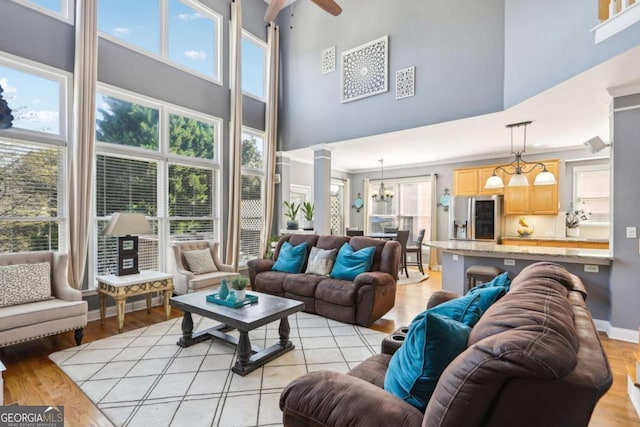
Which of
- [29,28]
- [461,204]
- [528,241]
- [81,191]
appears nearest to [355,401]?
[81,191]

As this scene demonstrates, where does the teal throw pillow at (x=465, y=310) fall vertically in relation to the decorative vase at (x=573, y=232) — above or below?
below

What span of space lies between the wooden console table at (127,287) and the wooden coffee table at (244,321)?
81 cm

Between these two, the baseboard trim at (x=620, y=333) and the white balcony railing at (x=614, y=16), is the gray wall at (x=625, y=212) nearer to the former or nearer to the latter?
the baseboard trim at (x=620, y=333)

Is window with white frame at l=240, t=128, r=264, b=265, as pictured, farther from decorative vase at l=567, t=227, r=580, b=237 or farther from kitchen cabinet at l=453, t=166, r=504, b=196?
decorative vase at l=567, t=227, r=580, b=237

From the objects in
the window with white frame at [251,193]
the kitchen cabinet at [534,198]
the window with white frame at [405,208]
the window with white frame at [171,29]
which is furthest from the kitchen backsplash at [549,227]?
the window with white frame at [171,29]

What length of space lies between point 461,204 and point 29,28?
7.47m

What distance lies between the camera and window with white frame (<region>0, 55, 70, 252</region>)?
3.41 m

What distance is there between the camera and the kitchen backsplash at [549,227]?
5.88m

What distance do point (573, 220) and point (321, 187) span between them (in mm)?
4809

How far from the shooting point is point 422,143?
19.2 ft

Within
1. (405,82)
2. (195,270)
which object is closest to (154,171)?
(195,270)

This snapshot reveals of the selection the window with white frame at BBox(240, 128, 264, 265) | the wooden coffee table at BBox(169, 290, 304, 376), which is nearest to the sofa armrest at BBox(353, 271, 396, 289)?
the wooden coffee table at BBox(169, 290, 304, 376)

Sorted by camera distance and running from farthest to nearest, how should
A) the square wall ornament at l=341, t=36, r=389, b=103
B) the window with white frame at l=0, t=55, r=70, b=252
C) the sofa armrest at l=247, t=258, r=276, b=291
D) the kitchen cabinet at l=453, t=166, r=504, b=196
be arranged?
the kitchen cabinet at l=453, t=166, r=504, b=196, the square wall ornament at l=341, t=36, r=389, b=103, the sofa armrest at l=247, t=258, r=276, b=291, the window with white frame at l=0, t=55, r=70, b=252

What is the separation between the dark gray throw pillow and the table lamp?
2.09 metres
